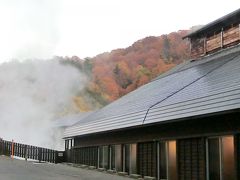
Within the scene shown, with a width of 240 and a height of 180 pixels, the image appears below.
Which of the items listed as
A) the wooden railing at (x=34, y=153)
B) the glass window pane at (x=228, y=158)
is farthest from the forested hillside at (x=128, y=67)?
the glass window pane at (x=228, y=158)

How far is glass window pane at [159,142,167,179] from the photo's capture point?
1766cm

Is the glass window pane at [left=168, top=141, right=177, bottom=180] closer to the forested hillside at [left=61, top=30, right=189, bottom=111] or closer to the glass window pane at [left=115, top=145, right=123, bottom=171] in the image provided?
the glass window pane at [left=115, top=145, right=123, bottom=171]

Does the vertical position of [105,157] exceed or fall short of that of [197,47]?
it falls short

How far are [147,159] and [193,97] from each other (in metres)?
4.59

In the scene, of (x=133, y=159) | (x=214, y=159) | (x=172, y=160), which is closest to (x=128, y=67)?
(x=133, y=159)

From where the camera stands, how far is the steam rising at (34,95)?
54.8m

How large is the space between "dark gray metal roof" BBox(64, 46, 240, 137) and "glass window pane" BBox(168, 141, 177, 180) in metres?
1.26

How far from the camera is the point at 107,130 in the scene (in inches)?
858

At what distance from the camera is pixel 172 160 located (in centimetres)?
1714

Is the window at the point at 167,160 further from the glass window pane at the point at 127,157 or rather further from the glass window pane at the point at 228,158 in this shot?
the glass window pane at the point at 127,157

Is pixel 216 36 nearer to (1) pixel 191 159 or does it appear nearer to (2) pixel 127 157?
(2) pixel 127 157

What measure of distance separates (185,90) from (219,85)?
9.57 feet

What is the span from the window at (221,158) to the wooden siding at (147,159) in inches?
156

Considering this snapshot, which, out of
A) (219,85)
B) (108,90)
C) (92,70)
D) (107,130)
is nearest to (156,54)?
(108,90)
